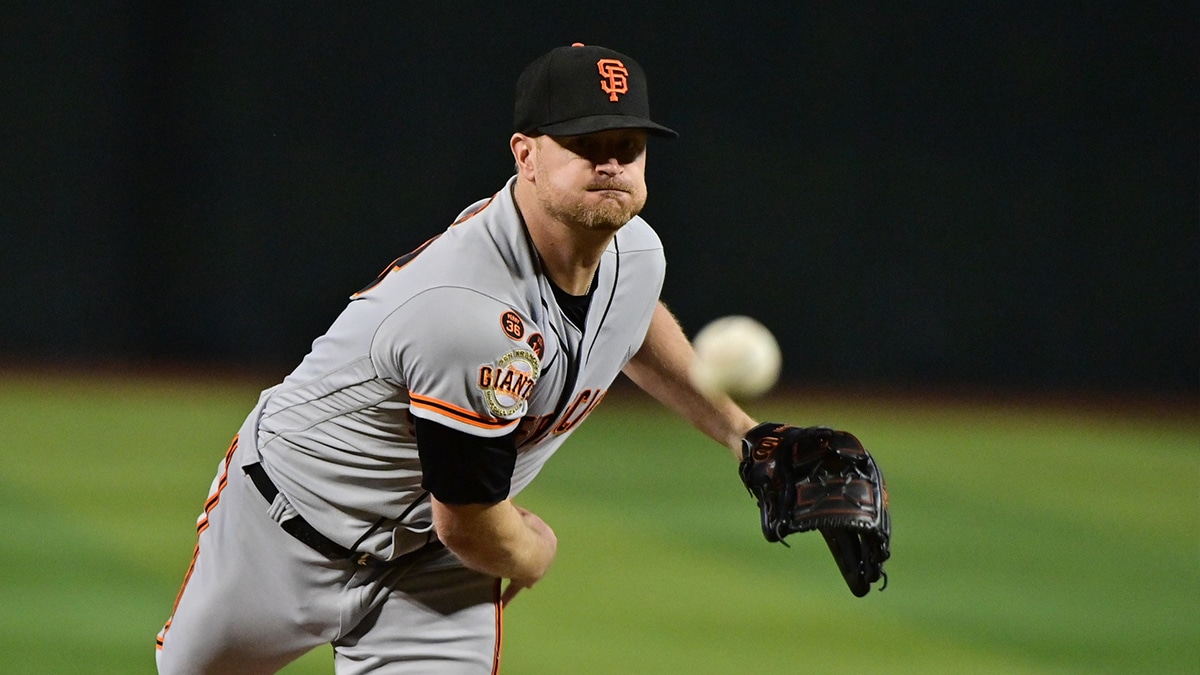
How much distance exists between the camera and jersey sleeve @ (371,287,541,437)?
3023mm

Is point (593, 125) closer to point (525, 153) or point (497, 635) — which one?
point (525, 153)

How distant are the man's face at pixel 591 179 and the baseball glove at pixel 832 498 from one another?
798 millimetres

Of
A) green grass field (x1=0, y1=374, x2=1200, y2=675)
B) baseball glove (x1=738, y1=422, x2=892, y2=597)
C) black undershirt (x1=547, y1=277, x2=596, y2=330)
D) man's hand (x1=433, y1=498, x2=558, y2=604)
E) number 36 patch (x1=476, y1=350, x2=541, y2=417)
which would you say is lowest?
green grass field (x1=0, y1=374, x2=1200, y2=675)

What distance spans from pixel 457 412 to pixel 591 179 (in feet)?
2.00

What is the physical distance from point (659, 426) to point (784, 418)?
936 mm

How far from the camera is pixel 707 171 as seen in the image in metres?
11.2

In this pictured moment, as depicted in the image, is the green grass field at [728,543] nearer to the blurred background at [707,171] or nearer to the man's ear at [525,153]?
the blurred background at [707,171]

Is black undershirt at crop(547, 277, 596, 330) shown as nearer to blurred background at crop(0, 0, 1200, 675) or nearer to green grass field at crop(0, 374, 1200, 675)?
green grass field at crop(0, 374, 1200, 675)

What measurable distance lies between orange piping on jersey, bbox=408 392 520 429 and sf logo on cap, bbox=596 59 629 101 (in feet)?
2.58

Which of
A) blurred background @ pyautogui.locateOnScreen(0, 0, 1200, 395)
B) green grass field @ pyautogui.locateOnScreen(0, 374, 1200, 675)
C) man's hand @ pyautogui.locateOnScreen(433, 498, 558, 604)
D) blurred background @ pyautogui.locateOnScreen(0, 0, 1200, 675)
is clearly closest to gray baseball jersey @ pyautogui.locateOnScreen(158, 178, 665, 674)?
man's hand @ pyautogui.locateOnScreen(433, 498, 558, 604)

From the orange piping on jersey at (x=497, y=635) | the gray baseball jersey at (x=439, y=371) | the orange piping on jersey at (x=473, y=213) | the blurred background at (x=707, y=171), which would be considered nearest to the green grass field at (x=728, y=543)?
the blurred background at (x=707, y=171)

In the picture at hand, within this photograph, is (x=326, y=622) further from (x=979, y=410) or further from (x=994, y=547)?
(x=979, y=410)

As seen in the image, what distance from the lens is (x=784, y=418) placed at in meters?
9.90

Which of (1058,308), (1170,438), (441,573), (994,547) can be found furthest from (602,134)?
(1058,308)
